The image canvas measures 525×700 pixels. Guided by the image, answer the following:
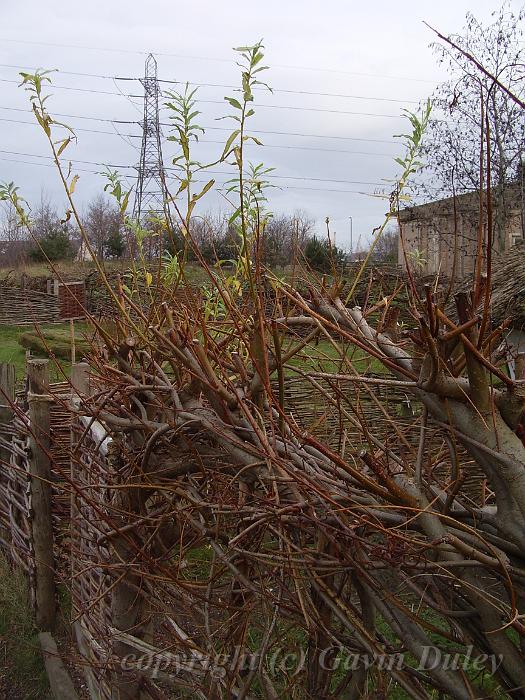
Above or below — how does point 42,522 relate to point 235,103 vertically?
below

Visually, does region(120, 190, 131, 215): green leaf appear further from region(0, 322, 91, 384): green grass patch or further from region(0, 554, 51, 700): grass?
region(0, 322, 91, 384): green grass patch

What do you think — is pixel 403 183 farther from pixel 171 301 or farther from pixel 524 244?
pixel 524 244

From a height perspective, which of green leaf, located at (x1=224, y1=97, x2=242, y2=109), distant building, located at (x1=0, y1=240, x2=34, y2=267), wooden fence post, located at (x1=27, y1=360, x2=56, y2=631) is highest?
distant building, located at (x1=0, y1=240, x2=34, y2=267)

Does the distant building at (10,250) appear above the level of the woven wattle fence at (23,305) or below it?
above

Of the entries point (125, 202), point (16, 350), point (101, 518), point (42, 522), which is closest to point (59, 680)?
point (42, 522)

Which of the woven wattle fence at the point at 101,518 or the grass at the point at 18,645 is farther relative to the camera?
the grass at the point at 18,645

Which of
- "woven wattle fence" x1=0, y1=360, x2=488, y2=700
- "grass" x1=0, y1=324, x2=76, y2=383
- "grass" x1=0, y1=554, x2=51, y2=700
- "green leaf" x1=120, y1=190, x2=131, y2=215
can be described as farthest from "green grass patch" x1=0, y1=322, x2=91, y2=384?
"green leaf" x1=120, y1=190, x2=131, y2=215

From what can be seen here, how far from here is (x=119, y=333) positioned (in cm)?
257

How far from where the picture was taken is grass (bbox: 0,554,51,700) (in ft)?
13.1

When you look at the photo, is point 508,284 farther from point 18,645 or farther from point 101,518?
point 101,518

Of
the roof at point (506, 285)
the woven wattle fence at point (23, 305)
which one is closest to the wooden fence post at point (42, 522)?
the roof at point (506, 285)

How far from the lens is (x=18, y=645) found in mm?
4324

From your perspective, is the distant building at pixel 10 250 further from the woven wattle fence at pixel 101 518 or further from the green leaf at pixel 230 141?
the green leaf at pixel 230 141

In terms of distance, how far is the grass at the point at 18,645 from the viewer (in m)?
3.99
